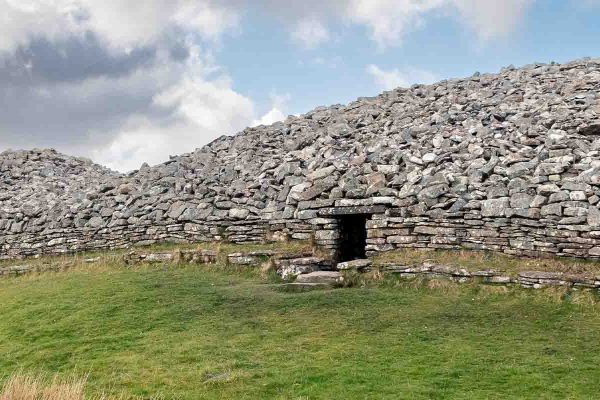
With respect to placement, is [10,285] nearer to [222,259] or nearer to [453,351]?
[222,259]

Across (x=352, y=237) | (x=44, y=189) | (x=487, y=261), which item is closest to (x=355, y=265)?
(x=352, y=237)

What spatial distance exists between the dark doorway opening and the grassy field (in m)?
2.86

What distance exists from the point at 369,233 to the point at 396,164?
10.0ft

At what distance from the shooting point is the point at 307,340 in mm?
11383

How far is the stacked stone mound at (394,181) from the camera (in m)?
15.3

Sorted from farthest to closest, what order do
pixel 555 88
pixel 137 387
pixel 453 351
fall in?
pixel 555 88 → pixel 453 351 → pixel 137 387

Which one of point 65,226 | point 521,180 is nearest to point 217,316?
point 521,180

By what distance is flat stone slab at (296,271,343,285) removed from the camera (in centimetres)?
1544

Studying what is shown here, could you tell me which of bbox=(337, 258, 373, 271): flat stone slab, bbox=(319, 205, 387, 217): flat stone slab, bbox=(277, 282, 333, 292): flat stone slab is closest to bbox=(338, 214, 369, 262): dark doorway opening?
bbox=(319, 205, 387, 217): flat stone slab

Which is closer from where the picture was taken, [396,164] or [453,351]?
[453,351]

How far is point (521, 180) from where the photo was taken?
15938mm

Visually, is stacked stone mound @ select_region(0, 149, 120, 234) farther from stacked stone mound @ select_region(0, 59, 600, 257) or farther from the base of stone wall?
the base of stone wall

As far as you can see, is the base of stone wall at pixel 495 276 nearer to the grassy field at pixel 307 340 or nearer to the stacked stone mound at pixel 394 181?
the grassy field at pixel 307 340

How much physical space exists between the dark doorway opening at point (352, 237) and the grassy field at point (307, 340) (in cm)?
286
